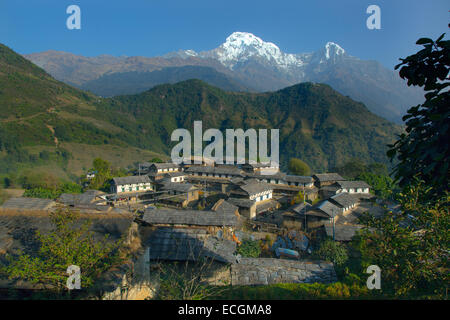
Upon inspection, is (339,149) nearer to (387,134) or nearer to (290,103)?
(387,134)

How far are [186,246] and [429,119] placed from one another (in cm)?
822

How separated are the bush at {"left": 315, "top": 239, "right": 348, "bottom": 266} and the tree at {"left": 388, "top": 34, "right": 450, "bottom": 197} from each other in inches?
622

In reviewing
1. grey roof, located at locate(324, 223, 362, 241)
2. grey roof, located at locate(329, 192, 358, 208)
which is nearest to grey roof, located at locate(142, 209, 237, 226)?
grey roof, located at locate(324, 223, 362, 241)

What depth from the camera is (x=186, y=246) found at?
9781 millimetres

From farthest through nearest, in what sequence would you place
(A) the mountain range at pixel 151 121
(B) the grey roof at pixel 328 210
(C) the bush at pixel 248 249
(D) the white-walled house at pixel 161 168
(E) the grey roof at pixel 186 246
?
(A) the mountain range at pixel 151 121, (D) the white-walled house at pixel 161 168, (B) the grey roof at pixel 328 210, (C) the bush at pixel 248 249, (E) the grey roof at pixel 186 246

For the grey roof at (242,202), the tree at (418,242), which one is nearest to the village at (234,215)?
the grey roof at (242,202)

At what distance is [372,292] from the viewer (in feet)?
26.0

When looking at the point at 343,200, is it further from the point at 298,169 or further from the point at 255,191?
the point at 298,169

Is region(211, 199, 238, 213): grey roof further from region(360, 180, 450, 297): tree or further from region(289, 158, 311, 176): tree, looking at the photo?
region(289, 158, 311, 176): tree

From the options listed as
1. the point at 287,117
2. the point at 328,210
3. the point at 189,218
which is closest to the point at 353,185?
the point at 328,210

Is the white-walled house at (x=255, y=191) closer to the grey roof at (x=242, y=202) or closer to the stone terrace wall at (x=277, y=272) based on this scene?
the grey roof at (x=242, y=202)

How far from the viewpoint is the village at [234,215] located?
32.8 feet

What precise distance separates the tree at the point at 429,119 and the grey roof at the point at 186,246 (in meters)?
6.52
